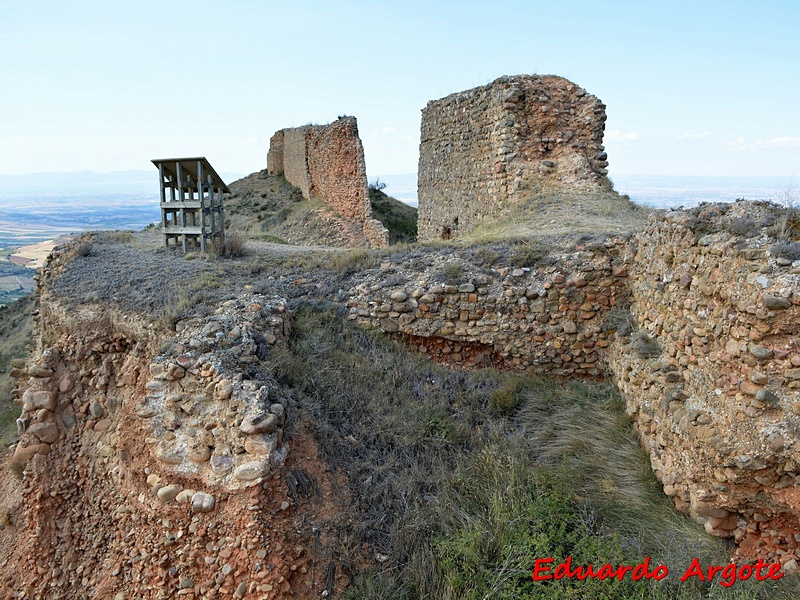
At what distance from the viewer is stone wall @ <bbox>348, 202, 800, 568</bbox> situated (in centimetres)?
371

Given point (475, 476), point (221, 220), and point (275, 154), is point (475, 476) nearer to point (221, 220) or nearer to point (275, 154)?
point (221, 220)

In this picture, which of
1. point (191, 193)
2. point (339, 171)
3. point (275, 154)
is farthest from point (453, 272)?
point (275, 154)

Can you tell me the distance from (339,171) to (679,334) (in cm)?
1562

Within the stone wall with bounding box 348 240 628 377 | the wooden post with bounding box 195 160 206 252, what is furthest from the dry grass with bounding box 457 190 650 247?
the wooden post with bounding box 195 160 206 252

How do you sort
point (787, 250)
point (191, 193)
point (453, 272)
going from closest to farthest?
point (787, 250) → point (453, 272) → point (191, 193)

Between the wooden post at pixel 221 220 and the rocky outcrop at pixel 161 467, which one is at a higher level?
the wooden post at pixel 221 220

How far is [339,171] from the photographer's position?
745 inches

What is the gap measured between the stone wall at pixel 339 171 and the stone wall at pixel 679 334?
1052cm

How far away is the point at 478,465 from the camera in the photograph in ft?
15.7

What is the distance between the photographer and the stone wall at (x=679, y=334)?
3.71m

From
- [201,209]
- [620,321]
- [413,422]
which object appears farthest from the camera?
[201,209]

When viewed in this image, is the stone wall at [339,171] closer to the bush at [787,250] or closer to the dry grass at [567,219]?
the dry grass at [567,219]

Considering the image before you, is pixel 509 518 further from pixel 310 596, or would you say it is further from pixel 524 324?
pixel 524 324

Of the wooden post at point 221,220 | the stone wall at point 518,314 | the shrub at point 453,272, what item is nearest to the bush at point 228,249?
the wooden post at point 221,220
